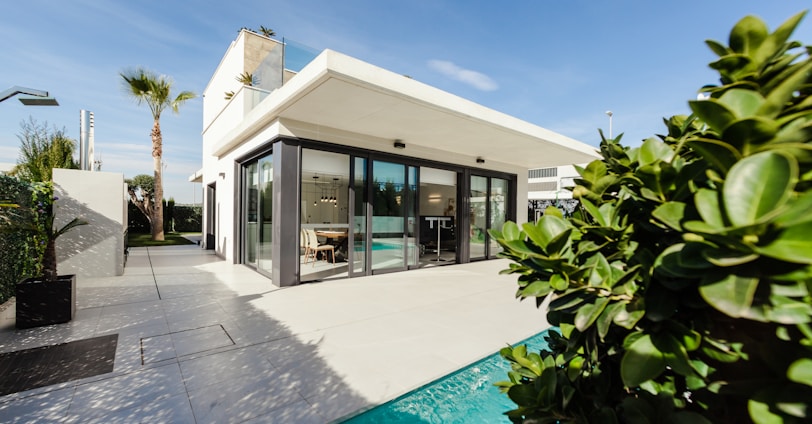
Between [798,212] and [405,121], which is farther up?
[405,121]

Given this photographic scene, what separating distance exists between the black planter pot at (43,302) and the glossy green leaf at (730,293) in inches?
231

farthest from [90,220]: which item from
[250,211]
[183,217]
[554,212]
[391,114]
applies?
[183,217]

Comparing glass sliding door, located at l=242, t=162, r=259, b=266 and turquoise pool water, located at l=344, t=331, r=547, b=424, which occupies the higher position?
glass sliding door, located at l=242, t=162, r=259, b=266

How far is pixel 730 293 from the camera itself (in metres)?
0.51

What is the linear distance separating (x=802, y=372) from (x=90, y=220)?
31.2ft

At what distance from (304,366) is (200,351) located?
45.7 inches

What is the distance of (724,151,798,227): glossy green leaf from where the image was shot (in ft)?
1.50

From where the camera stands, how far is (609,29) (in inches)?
272

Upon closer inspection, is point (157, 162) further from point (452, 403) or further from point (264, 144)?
point (452, 403)

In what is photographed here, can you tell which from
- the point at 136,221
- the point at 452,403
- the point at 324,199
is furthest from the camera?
the point at 136,221

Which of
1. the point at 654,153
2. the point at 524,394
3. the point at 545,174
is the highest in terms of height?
the point at 545,174

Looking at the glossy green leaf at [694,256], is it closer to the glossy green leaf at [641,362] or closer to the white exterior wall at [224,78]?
the glossy green leaf at [641,362]

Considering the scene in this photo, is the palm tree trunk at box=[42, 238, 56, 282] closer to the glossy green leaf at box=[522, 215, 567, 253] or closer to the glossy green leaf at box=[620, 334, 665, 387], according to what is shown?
the glossy green leaf at box=[522, 215, 567, 253]

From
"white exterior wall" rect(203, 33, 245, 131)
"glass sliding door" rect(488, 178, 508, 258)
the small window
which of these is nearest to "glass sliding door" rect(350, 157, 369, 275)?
"glass sliding door" rect(488, 178, 508, 258)
